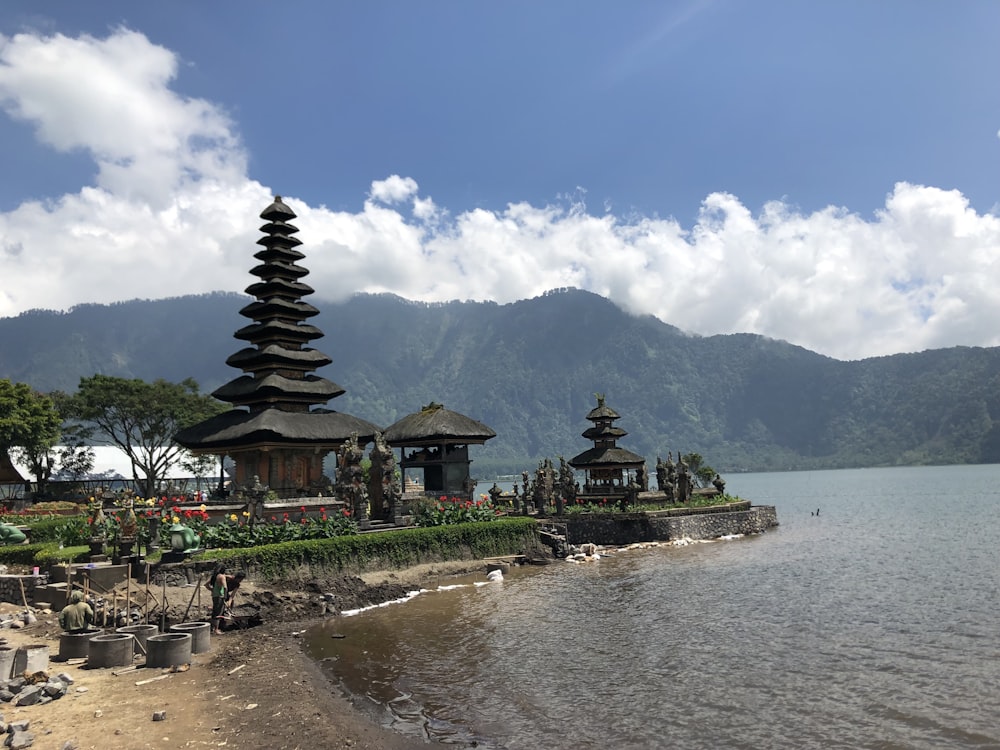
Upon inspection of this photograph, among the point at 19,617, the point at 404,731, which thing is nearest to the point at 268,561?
the point at 19,617

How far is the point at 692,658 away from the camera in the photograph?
17234 millimetres

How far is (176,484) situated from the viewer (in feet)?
205

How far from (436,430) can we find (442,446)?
1.19m

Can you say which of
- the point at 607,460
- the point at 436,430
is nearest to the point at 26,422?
the point at 436,430

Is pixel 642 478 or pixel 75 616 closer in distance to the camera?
pixel 75 616

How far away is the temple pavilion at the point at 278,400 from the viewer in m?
39.7

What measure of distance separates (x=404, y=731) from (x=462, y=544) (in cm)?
2063

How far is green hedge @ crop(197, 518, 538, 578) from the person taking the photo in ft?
80.8

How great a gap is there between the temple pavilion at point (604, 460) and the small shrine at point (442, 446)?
827cm

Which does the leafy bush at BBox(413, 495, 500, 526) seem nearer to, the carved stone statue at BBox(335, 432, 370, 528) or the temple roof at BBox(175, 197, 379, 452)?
the carved stone statue at BBox(335, 432, 370, 528)

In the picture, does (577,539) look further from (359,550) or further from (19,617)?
(19,617)

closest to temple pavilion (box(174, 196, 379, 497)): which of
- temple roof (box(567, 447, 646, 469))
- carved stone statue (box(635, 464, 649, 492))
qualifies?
temple roof (box(567, 447, 646, 469))

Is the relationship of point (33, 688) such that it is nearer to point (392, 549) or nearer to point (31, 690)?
point (31, 690)

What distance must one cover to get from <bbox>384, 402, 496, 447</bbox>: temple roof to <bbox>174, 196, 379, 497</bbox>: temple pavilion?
3.23 meters
